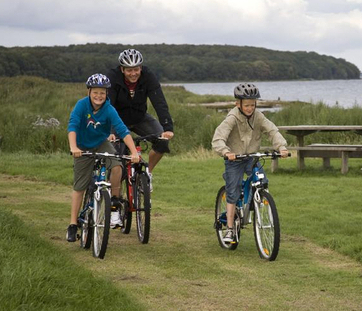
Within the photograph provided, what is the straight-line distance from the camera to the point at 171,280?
291 inches

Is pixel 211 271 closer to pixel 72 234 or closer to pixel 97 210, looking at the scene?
pixel 97 210

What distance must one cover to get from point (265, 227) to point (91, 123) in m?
1.90

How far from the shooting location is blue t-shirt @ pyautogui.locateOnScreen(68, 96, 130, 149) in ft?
27.6

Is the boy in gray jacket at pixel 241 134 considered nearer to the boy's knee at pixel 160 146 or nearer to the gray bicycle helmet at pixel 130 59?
the gray bicycle helmet at pixel 130 59

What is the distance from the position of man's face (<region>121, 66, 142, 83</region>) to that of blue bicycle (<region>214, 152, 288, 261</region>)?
184 cm

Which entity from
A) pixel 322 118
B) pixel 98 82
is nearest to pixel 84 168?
pixel 98 82

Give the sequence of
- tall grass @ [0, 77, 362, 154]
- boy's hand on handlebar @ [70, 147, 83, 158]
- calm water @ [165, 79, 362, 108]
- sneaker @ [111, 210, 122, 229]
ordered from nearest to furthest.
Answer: boy's hand on handlebar @ [70, 147, 83, 158]
sneaker @ [111, 210, 122, 229]
tall grass @ [0, 77, 362, 154]
calm water @ [165, 79, 362, 108]

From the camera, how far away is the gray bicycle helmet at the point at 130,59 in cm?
A: 940

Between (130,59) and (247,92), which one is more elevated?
(130,59)

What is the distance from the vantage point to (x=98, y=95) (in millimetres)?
8406

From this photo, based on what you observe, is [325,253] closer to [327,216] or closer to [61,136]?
[327,216]

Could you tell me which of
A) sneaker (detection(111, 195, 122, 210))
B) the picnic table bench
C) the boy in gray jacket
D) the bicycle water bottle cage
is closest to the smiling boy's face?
the boy in gray jacket

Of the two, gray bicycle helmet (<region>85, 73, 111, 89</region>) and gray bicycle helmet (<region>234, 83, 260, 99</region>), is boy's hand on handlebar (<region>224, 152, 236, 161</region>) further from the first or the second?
gray bicycle helmet (<region>85, 73, 111, 89</region>)

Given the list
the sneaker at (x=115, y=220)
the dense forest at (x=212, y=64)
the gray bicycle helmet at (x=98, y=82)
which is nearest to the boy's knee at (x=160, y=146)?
the sneaker at (x=115, y=220)
